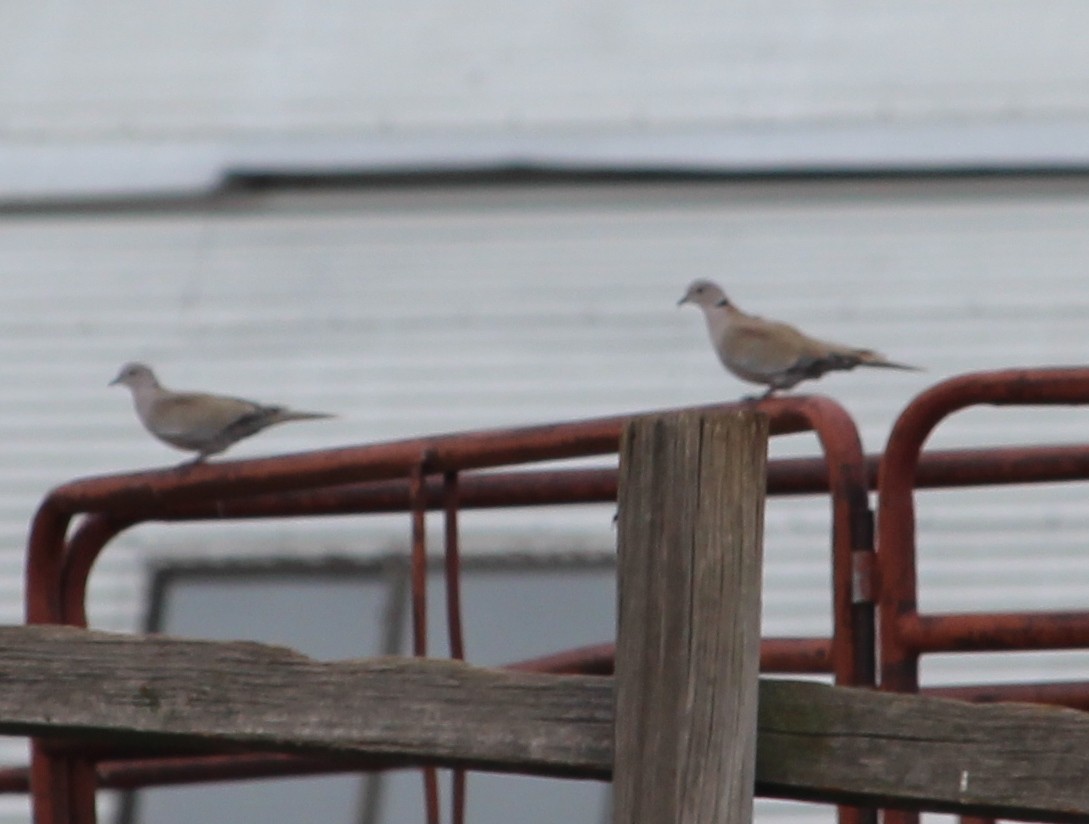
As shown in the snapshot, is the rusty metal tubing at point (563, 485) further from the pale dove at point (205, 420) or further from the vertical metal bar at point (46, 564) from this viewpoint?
the pale dove at point (205, 420)

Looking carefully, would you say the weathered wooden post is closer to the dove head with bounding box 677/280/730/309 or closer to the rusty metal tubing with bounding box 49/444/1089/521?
the rusty metal tubing with bounding box 49/444/1089/521

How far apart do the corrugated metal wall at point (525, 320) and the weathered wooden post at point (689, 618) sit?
672cm

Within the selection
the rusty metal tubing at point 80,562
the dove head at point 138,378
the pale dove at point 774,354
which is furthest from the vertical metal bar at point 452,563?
the dove head at point 138,378

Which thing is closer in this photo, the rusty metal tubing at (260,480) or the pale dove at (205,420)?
the rusty metal tubing at (260,480)

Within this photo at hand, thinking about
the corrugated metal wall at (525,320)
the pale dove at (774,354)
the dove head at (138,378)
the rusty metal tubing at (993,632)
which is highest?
the corrugated metal wall at (525,320)

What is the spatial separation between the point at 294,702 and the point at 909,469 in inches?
40.4

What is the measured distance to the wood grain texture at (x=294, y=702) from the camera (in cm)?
262

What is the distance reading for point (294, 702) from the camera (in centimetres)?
270

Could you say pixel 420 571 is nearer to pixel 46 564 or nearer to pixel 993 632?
pixel 46 564

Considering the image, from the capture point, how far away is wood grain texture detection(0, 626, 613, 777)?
2.62 m

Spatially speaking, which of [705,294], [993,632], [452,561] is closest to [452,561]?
[452,561]

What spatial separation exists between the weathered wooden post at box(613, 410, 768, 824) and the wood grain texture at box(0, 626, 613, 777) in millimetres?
73

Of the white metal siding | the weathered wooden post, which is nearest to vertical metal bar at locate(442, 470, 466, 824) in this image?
the weathered wooden post

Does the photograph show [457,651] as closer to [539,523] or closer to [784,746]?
[784,746]
